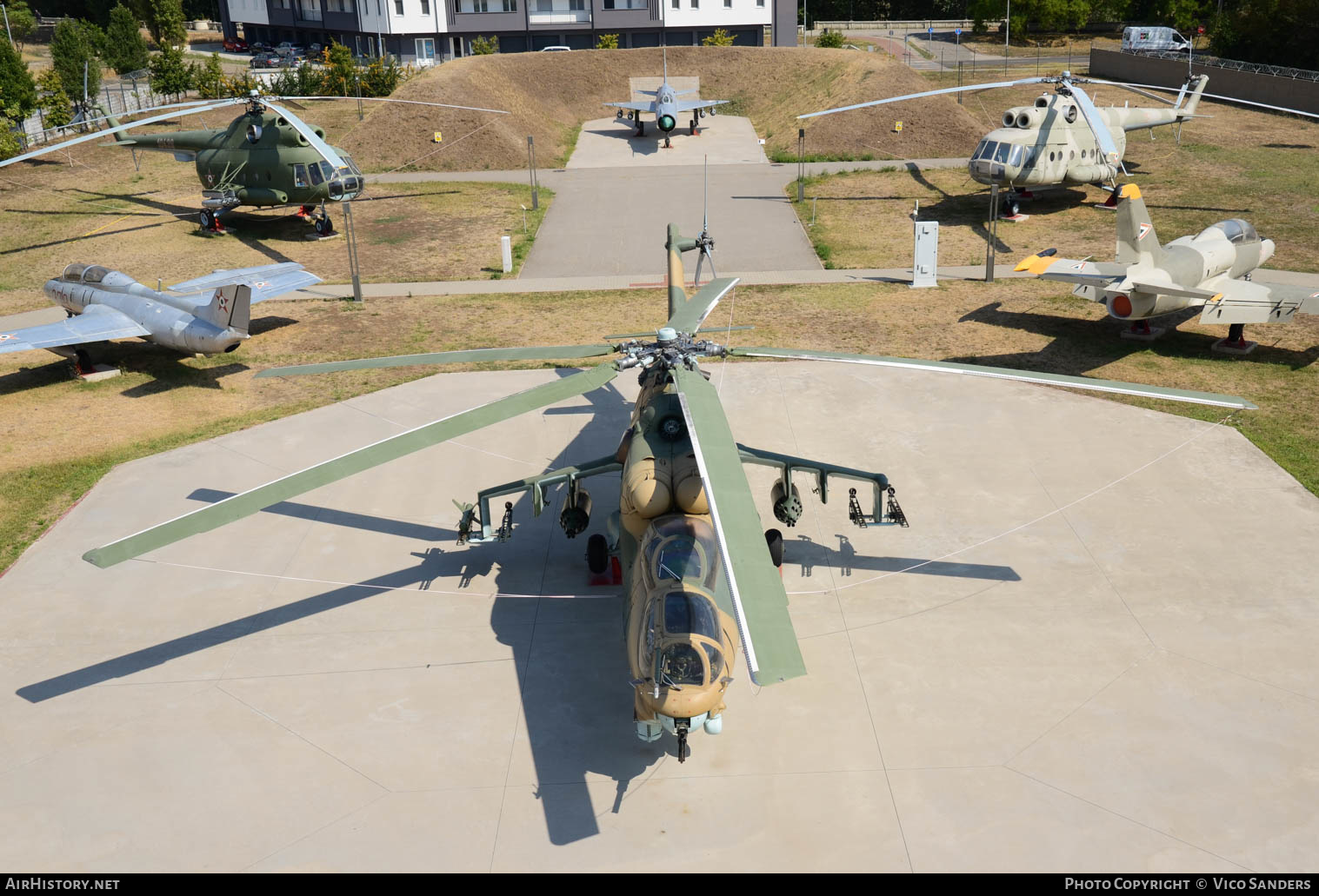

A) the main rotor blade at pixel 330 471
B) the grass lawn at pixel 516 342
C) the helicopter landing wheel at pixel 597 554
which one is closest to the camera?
the main rotor blade at pixel 330 471

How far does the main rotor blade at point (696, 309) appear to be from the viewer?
43.3 feet

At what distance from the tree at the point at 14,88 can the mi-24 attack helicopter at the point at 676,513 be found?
44.9 m

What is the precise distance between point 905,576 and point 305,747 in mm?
8644

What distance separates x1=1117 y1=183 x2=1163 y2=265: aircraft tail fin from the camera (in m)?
21.6

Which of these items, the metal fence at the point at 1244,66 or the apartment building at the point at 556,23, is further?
the apartment building at the point at 556,23

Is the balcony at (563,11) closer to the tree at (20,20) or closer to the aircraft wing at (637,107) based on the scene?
the aircraft wing at (637,107)

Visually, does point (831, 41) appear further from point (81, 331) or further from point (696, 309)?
point (696, 309)

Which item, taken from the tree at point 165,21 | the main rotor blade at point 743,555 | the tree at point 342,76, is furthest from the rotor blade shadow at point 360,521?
the tree at point 165,21

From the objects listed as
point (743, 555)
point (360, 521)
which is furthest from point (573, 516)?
point (743, 555)

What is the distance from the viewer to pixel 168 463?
61.9ft

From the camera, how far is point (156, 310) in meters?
22.6

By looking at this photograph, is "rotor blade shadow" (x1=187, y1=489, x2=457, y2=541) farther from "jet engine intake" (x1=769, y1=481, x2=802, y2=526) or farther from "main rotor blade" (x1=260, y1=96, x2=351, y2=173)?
"main rotor blade" (x1=260, y1=96, x2=351, y2=173)

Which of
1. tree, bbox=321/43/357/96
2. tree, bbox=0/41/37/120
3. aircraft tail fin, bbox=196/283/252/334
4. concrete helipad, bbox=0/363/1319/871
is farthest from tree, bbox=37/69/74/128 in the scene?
concrete helipad, bbox=0/363/1319/871

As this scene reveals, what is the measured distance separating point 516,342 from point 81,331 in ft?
32.2
